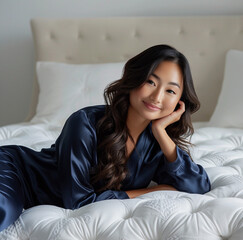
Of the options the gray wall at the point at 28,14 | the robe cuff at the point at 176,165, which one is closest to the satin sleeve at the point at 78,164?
the robe cuff at the point at 176,165

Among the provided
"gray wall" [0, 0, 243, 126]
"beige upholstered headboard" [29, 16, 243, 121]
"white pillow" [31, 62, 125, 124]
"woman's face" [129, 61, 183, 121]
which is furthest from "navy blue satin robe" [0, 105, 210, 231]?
"gray wall" [0, 0, 243, 126]

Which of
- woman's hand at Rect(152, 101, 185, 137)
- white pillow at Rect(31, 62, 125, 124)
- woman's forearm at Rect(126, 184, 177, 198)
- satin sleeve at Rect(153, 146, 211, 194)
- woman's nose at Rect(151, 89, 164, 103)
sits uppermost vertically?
woman's nose at Rect(151, 89, 164, 103)

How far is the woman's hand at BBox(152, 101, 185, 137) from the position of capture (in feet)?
5.17

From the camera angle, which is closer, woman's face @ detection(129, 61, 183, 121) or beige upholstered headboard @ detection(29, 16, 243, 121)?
woman's face @ detection(129, 61, 183, 121)

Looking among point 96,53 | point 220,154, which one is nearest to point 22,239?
point 220,154

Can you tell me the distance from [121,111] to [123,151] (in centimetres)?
15

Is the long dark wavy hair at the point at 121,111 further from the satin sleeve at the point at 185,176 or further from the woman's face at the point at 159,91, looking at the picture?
the satin sleeve at the point at 185,176

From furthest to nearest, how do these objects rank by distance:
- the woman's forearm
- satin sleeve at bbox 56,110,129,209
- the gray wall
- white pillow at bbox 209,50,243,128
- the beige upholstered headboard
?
the gray wall, the beige upholstered headboard, white pillow at bbox 209,50,243,128, the woman's forearm, satin sleeve at bbox 56,110,129,209

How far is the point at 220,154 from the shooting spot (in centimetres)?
203

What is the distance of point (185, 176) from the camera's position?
1.57 meters

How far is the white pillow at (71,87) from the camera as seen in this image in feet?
9.71

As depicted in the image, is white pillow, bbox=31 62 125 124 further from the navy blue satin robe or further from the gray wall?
the navy blue satin robe

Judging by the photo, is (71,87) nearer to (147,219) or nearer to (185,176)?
(185,176)

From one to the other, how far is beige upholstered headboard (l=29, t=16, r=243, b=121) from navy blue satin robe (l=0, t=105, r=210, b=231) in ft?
5.67
